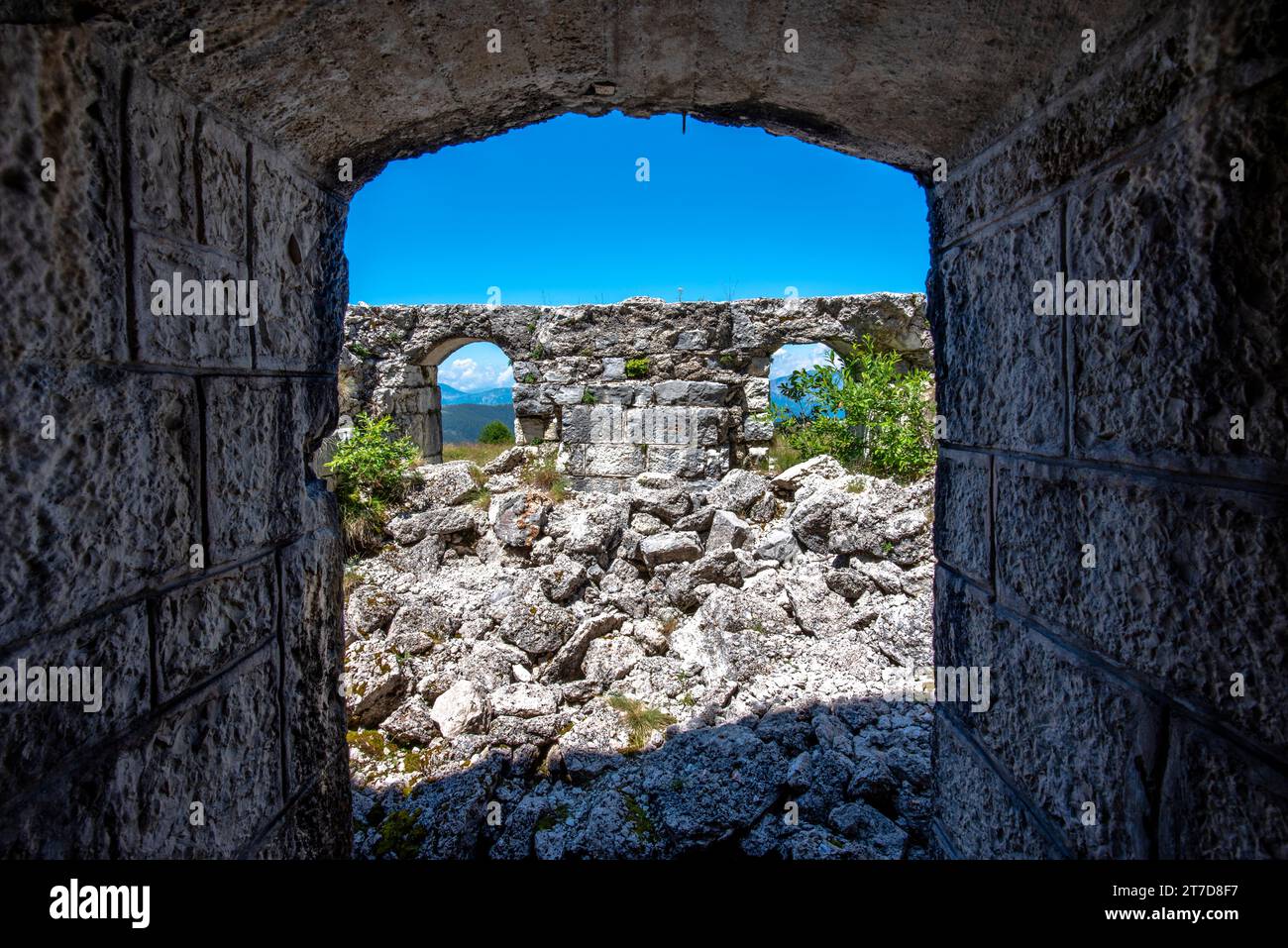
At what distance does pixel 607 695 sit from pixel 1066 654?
2.51m

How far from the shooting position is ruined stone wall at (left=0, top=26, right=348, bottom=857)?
3.19 feet

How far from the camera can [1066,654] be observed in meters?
1.32

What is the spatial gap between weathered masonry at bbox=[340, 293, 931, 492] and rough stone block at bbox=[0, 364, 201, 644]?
586 centimetres

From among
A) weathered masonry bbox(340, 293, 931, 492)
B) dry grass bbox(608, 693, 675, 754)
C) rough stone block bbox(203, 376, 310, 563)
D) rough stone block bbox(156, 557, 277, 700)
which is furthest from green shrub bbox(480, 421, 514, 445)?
rough stone block bbox(156, 557, 277, 700)

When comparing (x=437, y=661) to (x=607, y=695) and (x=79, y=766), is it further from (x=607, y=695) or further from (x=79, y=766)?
(x=79, y=766)

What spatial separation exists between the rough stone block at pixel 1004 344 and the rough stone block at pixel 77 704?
1.76 m

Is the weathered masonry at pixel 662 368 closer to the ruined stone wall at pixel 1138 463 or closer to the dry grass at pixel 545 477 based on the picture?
the dry grass at pixel 545 477

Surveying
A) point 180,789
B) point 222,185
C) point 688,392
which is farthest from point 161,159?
point 688,392

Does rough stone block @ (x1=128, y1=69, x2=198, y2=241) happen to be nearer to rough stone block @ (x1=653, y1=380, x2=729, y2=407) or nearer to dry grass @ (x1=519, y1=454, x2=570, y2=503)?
dry grass @ (x1=519, y1=454, x2=570, y2=503)

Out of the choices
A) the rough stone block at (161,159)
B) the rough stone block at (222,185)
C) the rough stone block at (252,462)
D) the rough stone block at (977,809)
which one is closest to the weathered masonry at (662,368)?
the rough stone block at (977,809)

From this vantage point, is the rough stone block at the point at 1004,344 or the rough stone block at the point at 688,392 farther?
the rough stone block at the point at 688,392

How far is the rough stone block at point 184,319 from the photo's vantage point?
1186 mm

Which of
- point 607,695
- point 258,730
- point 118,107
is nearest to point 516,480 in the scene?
point 607,695
